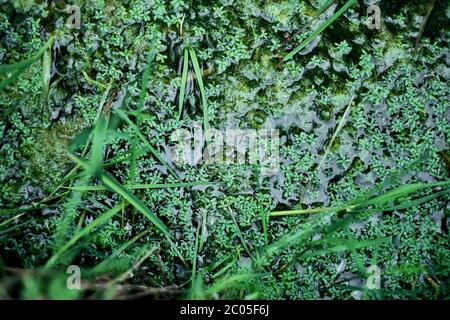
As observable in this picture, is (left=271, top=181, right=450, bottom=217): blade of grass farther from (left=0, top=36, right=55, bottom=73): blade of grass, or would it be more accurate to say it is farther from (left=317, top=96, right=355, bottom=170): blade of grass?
(left=0, top=36, right=55, bottom=73): blade of grass

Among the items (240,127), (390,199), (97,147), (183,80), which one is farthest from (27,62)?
(390,199)

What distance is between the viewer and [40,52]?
6.61ft

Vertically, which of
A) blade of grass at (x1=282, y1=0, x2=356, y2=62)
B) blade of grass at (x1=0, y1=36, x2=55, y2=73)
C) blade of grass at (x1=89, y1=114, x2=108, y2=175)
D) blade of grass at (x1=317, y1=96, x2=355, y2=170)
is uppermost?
blade of grass at (x1=282, y1=0, x2=356, y2=62)

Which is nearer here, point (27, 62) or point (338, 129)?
point (27, 62)

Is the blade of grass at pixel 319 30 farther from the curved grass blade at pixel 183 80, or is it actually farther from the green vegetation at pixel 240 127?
the curved grass blade at pixel 183 80

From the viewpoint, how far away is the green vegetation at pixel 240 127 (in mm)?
2098

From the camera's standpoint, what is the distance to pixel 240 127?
2131 mm

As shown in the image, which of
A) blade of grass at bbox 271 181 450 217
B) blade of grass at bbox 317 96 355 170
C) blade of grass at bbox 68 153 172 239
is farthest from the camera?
blade of grass at bbox 317 96 355 170

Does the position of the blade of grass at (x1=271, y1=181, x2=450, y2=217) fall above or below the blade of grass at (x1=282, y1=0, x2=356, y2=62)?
below

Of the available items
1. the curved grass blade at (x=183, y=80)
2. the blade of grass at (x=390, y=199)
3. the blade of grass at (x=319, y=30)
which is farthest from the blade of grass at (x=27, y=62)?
the blade of grass at (x=390, y=199)

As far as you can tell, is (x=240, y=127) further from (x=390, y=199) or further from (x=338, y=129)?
(x=390, y=199)

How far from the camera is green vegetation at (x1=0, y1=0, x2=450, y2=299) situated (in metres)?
2.10

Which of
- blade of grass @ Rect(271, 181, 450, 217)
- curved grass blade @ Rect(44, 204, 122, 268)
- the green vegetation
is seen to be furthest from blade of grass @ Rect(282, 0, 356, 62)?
curved grass blade @ Rect(44, 204, 122, 268)
